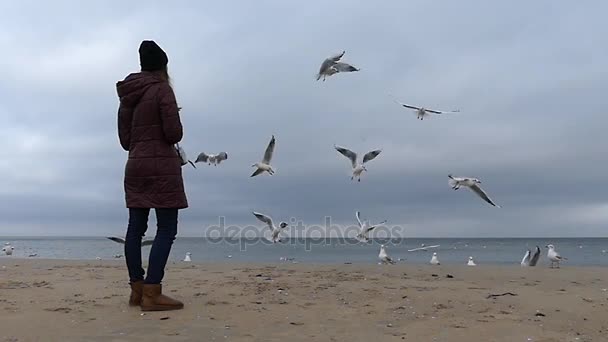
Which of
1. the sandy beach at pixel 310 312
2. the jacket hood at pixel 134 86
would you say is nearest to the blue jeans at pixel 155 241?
the sandy beach at pixel 310 312

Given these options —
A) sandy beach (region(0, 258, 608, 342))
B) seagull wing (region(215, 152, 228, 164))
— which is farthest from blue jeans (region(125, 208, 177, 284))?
seagull wing (region(215, 152, 228, 164))

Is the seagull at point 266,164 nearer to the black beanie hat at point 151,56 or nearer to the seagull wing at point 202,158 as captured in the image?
the seagull wing at point 202,158

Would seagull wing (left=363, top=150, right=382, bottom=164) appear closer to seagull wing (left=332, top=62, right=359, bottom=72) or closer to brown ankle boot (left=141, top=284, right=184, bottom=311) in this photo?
seagull wing (left=332, top=62, right=359, bottom=72)

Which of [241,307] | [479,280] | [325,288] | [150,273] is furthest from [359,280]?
[150,273]

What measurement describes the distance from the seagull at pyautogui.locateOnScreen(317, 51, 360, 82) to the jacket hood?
6596mm

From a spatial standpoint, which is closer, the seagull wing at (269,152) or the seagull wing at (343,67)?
the seagull wing at (269,152)

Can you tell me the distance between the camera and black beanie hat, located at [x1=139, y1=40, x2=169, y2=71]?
14.6 feet

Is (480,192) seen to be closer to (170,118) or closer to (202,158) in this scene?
(202,158)

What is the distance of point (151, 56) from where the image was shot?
4477mm

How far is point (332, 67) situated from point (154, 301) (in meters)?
7.51

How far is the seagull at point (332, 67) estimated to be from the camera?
1076 centimetres

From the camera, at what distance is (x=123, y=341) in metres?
3.30

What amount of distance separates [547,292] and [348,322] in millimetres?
2603

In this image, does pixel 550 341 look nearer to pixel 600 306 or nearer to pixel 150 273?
pixel 600 306
